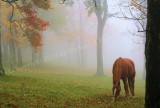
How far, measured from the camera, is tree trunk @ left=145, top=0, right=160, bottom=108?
27.9 ft

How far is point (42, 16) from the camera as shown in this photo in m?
54.8

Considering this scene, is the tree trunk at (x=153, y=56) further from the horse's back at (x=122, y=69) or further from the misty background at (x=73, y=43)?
the misty background at (x=73, y=43)

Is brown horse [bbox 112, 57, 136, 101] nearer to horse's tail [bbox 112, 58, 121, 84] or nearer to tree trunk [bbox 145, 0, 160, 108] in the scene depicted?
horse's tail [bbox 112, 58, 121, 84]

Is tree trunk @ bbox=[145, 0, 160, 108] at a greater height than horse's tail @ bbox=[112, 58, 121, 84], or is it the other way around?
tree trunk @ bbox=[145, 0, 160, 108]

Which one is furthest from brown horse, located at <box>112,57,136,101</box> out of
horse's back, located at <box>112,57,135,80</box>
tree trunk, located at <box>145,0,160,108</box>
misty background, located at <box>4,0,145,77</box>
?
misty background, located at <box>4,0,145,77</box>

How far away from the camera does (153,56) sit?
A: 8617 mm

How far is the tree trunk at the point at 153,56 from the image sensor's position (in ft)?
27.9

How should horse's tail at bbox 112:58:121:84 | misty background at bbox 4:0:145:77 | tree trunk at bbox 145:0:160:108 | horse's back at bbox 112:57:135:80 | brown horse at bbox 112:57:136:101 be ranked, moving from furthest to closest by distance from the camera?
misty background at bbox 4:0:145:77 < horse's back at bbox 112:57:135:80 < horse's tail at bbox 112:58:121:84 < brown horse at bbox 112:57:136:101 < tree trunk at bbox 145:0:160:108

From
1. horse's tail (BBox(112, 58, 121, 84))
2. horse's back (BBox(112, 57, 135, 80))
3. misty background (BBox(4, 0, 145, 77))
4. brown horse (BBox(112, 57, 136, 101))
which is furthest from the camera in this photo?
misty background (BBox(4, 0, 145, 77))

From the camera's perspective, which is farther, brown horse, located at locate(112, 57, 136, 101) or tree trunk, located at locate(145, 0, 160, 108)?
brown horse, located at locate(112, 57, 136, 101)

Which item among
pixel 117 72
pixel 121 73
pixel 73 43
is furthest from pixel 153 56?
pixel 73 43

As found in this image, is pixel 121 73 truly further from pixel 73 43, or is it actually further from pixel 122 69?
pixel 73 43

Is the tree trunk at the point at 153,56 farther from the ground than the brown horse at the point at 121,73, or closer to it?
farther from the ground

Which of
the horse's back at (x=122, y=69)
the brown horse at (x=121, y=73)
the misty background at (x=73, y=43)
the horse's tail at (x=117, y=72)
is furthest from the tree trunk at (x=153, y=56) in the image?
the misty background at (x=73, y=43)
